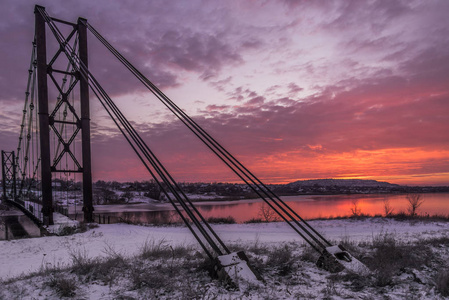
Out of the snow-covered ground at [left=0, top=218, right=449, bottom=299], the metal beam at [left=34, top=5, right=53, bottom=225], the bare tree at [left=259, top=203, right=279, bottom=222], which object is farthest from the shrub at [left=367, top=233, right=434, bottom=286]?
the bare tree at [left=259, top=203, right=279, bottom=222]

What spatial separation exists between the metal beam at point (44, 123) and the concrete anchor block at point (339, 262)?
640 inches

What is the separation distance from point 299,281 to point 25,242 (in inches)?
530

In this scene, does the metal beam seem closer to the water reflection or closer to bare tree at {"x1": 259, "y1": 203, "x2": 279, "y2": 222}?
the water reflection

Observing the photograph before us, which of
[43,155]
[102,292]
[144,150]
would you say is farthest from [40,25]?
[102,292]

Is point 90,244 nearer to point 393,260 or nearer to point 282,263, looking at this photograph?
point 282,263

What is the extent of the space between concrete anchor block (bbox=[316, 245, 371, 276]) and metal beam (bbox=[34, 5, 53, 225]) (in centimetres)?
1627

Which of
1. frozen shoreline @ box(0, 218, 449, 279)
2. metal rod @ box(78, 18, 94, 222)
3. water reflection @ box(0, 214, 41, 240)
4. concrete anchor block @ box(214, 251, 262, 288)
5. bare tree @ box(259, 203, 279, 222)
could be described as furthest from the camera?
bare tree @ box(259, 203, 279, 222)

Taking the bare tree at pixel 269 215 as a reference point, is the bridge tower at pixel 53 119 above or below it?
above

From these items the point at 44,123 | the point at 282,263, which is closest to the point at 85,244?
the point at 44,123

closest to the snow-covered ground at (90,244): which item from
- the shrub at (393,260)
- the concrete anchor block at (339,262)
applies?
the shrub at (393,260)

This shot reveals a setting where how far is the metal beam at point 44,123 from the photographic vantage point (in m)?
16.6

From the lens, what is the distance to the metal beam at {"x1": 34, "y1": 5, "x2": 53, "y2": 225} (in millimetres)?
16594

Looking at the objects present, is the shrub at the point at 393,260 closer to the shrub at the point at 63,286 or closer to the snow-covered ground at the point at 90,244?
the snow-covered ground at the point at 90,244

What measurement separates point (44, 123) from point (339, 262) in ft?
57.8
